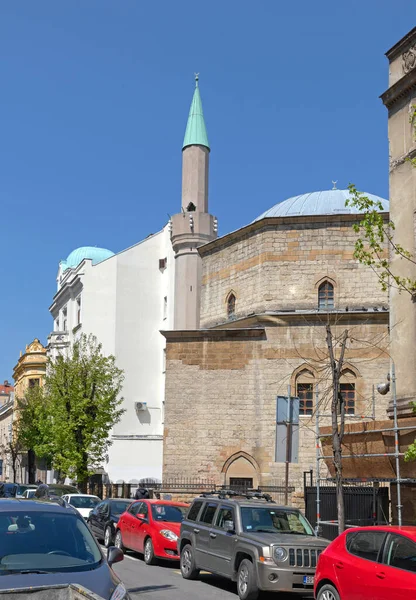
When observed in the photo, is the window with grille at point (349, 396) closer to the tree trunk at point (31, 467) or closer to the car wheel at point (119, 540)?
the car wheel at point (119, 540)

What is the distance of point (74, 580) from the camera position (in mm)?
7027

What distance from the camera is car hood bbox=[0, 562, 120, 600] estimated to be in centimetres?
684

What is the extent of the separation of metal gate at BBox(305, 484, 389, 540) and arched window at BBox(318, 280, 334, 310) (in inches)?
456

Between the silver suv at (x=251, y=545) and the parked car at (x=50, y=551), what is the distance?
4.70m

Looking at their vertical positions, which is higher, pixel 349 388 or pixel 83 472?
pixel 349 388

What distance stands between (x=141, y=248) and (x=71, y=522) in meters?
41.4

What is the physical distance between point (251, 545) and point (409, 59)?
12.3 m

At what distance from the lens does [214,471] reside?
2938cm

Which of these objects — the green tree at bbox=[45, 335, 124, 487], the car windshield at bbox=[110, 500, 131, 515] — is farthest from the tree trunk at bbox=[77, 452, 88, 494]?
the car windshield at bbox=[110, 500, 131, 515]

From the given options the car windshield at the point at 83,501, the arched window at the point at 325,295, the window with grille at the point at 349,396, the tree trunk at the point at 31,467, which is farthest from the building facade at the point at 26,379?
the window with grille at the point at 349,396

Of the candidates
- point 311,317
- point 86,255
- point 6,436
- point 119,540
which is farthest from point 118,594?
point 6,436

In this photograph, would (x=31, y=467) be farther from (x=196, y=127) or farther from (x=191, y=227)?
(x=196, y=127)

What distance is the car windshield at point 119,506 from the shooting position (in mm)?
21156

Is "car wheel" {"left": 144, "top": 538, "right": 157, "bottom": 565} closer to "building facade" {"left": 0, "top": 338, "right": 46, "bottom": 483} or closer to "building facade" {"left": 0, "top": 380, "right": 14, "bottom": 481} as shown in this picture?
"building facade" {"left": 0, "top": 338, "right": 46, "bottom": 483}
